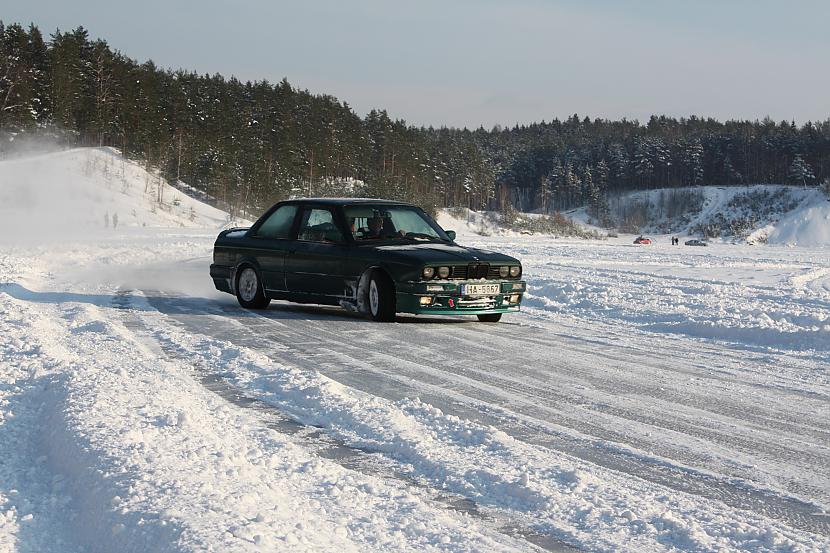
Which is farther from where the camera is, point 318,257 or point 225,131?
point 225,131

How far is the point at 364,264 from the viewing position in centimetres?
1130

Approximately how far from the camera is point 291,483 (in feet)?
13.8

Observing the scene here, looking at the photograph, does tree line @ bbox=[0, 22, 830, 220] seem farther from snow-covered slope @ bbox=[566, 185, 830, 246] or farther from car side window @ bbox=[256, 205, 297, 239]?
car side window @ bbox=[256, 205, 297, 239]

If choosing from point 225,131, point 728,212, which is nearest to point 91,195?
point 225,131

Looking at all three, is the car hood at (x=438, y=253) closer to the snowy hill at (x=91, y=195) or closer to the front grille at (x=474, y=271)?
the front grille at (x=474, y=271)

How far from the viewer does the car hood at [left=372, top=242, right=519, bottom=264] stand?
35.8 feet

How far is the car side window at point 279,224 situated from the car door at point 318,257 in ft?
0.67

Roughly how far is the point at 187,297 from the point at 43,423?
887cm

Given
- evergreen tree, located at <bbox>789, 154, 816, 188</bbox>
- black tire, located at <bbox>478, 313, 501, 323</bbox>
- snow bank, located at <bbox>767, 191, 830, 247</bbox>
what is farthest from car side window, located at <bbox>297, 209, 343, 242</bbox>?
evergreen tree, located at <bbox>789, 154, 816, 188</bbox>

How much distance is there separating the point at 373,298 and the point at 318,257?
1095 millimetres

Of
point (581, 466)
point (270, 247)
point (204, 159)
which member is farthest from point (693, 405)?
point (204, 159)

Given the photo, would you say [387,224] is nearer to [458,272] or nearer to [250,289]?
[458,272]

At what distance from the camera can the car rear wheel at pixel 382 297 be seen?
11031 millimetres

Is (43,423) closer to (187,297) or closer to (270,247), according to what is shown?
(270,247)
